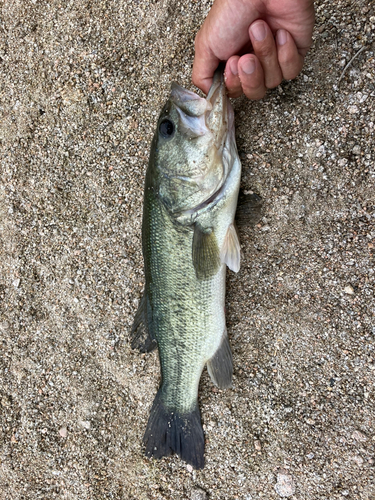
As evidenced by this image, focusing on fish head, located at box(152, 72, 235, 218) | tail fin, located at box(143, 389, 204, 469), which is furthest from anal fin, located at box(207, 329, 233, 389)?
fish head, located at box(152, 72, 235, 218)

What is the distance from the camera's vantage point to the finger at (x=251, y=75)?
1.83 meters

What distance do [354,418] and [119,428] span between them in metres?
1.77

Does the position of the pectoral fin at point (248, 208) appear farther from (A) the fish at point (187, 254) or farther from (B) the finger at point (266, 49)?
(B) the finger at point (266, 49)

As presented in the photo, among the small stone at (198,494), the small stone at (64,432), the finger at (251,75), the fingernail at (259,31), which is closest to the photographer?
the fingernail at (259,31)

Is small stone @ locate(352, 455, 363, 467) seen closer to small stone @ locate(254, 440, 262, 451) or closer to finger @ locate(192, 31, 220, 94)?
small stone @ locate(254, 440, 262, 451)

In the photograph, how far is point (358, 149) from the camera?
211cm

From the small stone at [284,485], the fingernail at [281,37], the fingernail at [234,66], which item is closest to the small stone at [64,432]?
the small stone at [284,485]

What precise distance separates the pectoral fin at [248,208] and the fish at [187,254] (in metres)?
0.02

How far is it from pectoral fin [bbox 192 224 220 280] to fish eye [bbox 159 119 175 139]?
0.56 metres

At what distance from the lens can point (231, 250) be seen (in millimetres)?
2111

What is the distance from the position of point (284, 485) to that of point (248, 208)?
1980 mm

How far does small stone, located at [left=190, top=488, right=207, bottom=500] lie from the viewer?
97.0 inches

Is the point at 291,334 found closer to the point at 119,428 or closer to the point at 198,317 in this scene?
the point at 198,317

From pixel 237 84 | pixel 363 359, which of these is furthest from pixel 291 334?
pixel 237 84
